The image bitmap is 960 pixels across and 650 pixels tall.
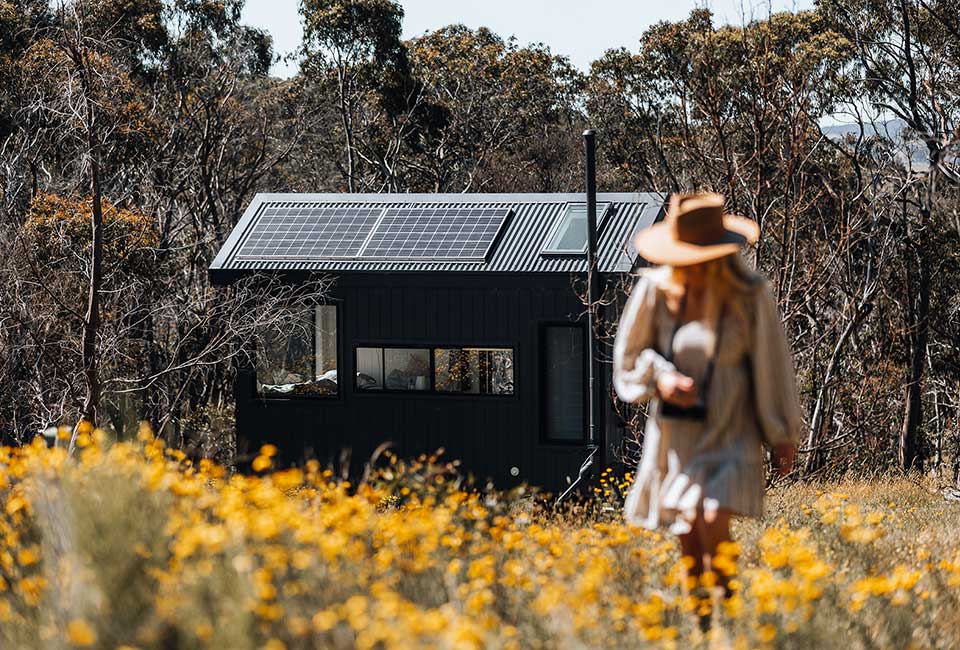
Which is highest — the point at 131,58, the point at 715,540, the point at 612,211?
the point at 131,58

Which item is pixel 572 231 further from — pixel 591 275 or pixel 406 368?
pixel 406 368

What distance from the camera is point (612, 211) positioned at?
1700cm

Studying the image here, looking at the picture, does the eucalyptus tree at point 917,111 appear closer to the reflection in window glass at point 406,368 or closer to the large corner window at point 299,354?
the reflection in window glass at point 406,368

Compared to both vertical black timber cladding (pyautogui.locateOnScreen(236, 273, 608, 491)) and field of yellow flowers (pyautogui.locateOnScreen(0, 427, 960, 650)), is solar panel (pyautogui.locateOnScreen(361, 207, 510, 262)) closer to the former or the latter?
vertical black timber cladding (pyautogui.locateOnScreen(236, 273, 608, 491))

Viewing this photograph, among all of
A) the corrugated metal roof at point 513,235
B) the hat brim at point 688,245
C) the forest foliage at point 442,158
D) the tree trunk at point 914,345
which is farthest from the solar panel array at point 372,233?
the hat brim at point 688,245

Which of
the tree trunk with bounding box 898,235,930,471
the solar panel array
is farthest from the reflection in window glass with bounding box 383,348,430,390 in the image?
the tree trunk with bounding box 898,235,930,471

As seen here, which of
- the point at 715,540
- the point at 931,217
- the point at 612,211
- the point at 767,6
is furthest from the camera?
the point at 931,217

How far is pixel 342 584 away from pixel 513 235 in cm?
1338

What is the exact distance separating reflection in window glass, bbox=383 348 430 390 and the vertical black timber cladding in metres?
0.16

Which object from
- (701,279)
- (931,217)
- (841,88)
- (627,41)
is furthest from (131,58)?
(701,279)

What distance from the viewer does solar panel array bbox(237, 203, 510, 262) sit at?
1744cm

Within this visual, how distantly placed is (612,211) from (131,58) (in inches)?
571

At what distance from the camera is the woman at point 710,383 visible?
4.91 meters

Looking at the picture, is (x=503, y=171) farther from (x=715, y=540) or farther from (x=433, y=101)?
(x=715, y=540)
